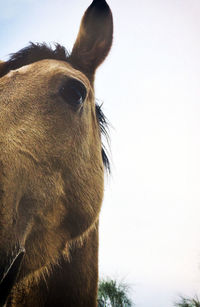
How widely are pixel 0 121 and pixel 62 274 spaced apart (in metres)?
2.03

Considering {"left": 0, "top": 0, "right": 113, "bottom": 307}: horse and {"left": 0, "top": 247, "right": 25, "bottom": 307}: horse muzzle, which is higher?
{"left": 0, "top": 0, "right": 113, "bottom": 307}: horse

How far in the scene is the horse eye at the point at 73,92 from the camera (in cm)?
217

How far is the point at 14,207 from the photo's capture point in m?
1.49

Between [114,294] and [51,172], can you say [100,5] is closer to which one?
[51,172]

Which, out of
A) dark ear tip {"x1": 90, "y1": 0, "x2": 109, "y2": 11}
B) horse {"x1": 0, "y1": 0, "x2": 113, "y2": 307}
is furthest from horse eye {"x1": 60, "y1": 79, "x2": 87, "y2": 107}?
dark ear tip {"x1": 90, "y1": 0, "x2": 109, "y2": 11}

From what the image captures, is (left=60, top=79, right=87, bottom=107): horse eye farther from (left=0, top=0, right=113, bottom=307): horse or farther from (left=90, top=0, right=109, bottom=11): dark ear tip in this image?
(left=90, top=0, right=109, bottom=11): dark ear tip

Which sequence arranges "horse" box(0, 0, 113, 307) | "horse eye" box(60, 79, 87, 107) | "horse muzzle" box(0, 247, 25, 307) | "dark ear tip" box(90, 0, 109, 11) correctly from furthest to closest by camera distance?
"dark ear tip" box(90, 0, 109, 11), "horse eye" box(60, 79, 87, 107), "horse" box(0, 0, 113, 307), "horse muzzle" box(0, 247, 25, 307)

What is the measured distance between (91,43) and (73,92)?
3.86 feet

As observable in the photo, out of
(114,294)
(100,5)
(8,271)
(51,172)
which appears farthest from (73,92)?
(114,294)

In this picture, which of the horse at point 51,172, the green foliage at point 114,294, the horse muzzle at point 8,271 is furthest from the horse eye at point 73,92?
the green foliage at point 114,294

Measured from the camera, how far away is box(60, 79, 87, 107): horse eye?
217cm

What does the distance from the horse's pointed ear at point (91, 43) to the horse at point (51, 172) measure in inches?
0.5

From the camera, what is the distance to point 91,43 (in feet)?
9.73

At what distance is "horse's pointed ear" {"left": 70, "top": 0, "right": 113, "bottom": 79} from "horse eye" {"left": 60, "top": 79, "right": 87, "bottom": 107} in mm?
823
